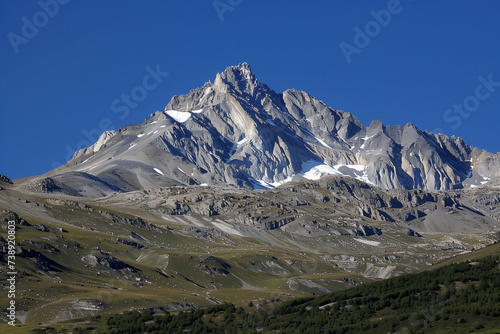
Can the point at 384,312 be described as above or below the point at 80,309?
below

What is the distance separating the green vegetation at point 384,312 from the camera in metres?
78.4

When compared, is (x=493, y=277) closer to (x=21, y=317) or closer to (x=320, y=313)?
(x=320, y=313)

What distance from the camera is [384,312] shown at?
88625 millimetres

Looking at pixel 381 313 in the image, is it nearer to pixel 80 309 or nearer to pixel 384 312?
pixel 384 312

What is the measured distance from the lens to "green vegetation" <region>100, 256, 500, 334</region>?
78.4 meters

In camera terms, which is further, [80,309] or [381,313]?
[80,309]

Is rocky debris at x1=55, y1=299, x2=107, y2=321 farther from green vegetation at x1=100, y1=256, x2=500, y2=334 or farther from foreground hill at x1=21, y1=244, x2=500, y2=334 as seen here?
green vegetation at x1=100, y1=256, x2=500, y2=334

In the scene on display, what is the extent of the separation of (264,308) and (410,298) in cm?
3127

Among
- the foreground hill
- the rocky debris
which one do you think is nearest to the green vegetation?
the foreground hill

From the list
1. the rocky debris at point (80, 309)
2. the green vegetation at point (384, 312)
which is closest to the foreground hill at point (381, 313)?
the green vegetation at point (384, 312)

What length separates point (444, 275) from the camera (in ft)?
327

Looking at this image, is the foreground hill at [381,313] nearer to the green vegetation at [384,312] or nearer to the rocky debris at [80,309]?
the green vegetation at [384,312]

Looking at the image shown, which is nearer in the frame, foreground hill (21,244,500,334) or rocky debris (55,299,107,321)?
foreground hill (21,244,500,334)

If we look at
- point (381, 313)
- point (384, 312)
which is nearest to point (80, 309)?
point (381, 313)
